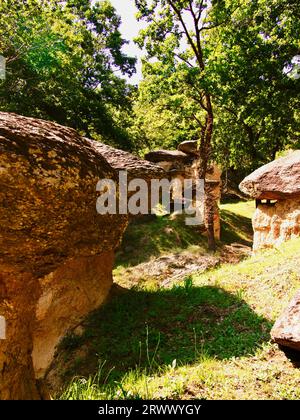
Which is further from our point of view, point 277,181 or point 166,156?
point 166,156

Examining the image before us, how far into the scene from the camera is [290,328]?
12.5 ft

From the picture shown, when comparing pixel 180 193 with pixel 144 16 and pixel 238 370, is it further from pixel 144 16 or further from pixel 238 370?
pixel 238 370

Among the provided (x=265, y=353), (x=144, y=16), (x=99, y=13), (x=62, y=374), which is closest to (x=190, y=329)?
(x=265, y=353)

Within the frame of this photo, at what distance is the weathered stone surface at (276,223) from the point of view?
8891 millimetres

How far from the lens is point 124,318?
6.47m

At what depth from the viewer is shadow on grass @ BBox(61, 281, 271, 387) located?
4926 millimetres

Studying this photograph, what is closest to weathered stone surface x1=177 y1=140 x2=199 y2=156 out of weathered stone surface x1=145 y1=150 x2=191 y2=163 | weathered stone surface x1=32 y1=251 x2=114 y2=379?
weathered stone surface x1=145 y1=150 x2=191 y2=163

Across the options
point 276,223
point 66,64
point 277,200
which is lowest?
point 276,223

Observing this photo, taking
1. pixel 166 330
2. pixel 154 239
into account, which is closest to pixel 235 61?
pixel 154 239

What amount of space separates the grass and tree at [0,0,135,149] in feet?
35.2

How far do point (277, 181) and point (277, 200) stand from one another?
704 millimetres

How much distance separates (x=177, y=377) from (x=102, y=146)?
6498 millimetres

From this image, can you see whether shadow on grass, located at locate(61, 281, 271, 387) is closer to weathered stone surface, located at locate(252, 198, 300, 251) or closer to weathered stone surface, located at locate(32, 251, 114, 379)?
weathered stone surface, located at locate(32, 251, 114, 379)

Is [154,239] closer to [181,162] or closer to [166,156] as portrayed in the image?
[166,156]
